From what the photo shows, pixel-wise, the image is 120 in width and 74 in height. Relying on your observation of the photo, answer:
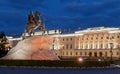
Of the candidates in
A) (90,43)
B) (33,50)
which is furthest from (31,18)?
(90,43)

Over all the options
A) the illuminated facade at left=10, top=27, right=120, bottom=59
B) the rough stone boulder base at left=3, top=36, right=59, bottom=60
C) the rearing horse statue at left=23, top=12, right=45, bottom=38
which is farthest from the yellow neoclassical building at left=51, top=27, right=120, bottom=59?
the rough stone boulder base at left=3, top=36, right=59, bottom=60

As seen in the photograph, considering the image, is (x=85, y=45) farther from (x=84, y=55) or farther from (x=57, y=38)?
(x=57, y=38)

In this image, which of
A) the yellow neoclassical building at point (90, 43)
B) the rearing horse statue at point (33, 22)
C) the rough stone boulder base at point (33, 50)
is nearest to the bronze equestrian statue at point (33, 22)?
the rearing horse statue at point (33, 22)

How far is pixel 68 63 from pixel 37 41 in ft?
19.2

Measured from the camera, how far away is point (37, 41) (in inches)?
1772

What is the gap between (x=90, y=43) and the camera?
13712 centimetres

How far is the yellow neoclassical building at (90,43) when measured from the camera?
411 ft

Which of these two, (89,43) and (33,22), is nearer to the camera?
(33,22)

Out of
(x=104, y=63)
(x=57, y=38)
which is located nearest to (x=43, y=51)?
(x=104, y=63)

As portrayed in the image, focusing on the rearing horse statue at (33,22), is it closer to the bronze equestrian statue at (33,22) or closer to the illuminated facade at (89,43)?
the bronze equestrian statue at (33,22)

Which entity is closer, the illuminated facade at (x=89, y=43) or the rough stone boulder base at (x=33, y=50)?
the rough stone boulder base at (x=33, y=50)

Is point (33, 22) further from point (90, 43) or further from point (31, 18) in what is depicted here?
point (90, 43)

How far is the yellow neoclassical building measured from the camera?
12538 cm

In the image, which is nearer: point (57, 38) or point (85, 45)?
point (85, 45)
